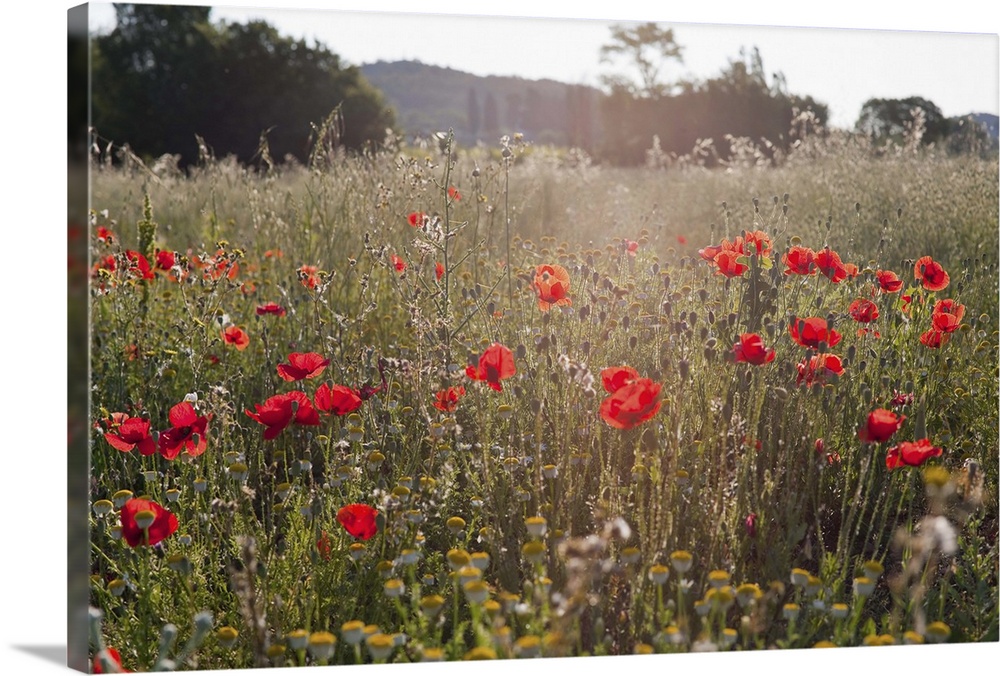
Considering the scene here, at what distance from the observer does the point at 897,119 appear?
3.21 m

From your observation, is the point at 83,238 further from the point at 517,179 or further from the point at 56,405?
the point at 517,179

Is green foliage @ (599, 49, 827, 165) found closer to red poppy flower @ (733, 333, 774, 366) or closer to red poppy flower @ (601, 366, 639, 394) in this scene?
red poppy flower @ (733, 333, 774, 366)

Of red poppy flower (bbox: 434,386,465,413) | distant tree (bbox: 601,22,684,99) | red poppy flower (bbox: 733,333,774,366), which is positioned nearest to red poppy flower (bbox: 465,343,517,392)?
red poppy flower (bbox: 434,386,465,413)

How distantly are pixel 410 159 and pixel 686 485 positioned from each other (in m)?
1.40

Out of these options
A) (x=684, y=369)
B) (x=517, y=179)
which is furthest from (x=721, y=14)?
(x=517, y=179)

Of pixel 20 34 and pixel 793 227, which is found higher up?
pixel 20 34

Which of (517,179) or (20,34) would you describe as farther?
(517,179)

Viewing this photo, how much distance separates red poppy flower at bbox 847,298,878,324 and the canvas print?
2 cm

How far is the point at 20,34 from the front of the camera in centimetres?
240

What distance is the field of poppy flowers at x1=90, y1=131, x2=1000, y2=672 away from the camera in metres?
2.18

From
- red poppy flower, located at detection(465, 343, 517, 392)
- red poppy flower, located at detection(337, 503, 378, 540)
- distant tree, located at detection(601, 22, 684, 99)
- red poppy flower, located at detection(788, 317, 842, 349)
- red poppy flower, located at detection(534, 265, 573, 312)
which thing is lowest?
red poppy flower, located at detection(337, 503, 378, 540)

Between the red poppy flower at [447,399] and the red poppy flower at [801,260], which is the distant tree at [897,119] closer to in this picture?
the red poppy flower at [801,260]

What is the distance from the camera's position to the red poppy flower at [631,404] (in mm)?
2074

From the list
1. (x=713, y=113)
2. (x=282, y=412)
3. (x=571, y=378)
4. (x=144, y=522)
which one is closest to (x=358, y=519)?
(x=282, y=412)
